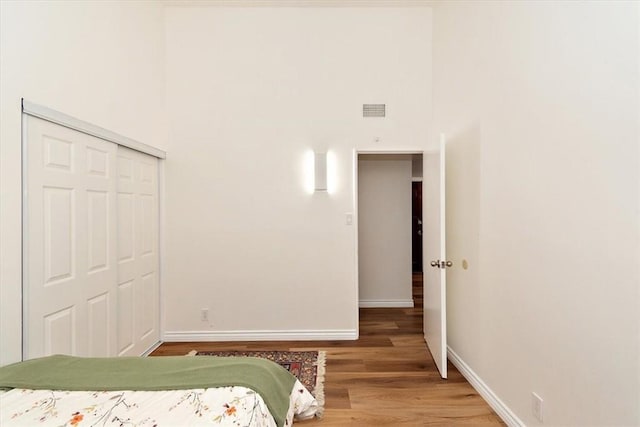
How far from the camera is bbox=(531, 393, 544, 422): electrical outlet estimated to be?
1767mm

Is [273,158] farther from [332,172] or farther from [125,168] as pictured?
[125,168]

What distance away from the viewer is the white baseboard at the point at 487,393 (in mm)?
1996

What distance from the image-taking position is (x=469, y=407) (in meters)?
2.21

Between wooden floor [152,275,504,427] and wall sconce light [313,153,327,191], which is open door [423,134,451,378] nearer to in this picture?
wooden floor [152,275,504,427]

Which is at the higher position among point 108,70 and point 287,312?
point 108,70

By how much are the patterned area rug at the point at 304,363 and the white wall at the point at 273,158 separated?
13.2 inches

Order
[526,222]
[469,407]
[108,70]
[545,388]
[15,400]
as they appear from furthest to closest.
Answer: [108,70] < [469,407] < [526,222] < [545,388] < [15,400]

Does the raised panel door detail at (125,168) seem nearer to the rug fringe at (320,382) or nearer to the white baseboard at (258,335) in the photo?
the white baseboard at (258,335)

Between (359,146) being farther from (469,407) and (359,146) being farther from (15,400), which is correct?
(15,400)

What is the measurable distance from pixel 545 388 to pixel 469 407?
65 centimetres

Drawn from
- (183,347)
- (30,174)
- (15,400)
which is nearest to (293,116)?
(30,174)

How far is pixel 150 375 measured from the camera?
1436 millimetres

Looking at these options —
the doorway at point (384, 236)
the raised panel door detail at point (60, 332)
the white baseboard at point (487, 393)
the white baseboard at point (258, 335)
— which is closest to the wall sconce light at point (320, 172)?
the doorway at point (384, 236)

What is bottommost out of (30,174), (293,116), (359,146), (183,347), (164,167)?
(183,347)
